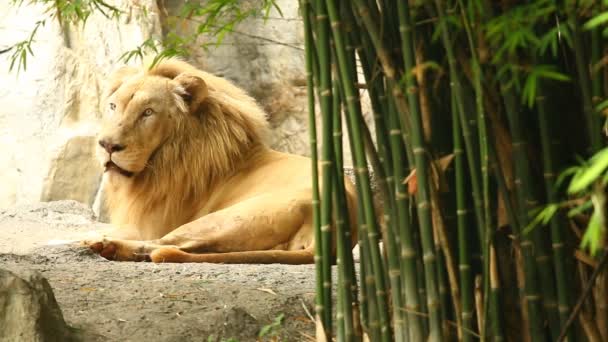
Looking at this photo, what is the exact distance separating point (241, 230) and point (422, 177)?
8.79ft

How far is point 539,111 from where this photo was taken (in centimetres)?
186

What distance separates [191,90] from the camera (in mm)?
5207

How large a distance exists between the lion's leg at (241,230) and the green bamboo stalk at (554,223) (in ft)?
8.90

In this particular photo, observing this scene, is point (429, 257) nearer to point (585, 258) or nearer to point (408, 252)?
point (408, 252)

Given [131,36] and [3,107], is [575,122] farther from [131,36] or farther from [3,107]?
[3,107]

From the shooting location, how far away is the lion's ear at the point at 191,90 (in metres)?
5.18

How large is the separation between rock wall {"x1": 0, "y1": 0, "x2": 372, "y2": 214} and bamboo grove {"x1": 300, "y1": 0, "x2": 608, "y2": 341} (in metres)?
6.00

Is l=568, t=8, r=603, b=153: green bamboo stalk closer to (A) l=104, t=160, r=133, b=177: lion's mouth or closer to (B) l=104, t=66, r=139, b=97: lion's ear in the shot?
(A) l=104, t=160, r=133, b=177: lion's mouth

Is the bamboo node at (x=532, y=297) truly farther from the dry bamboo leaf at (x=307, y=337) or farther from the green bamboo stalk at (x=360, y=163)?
the dry bamboo leaf at (x=307, y=337)

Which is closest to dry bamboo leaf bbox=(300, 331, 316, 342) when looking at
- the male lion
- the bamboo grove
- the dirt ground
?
the dirt ground

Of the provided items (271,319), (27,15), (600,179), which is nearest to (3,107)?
(27,15)

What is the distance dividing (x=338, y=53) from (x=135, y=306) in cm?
142

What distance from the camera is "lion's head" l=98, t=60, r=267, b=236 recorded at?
5.11m

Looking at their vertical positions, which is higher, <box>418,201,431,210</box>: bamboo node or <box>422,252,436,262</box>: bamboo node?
<box>418,201,431,210</box>: bamboo node
